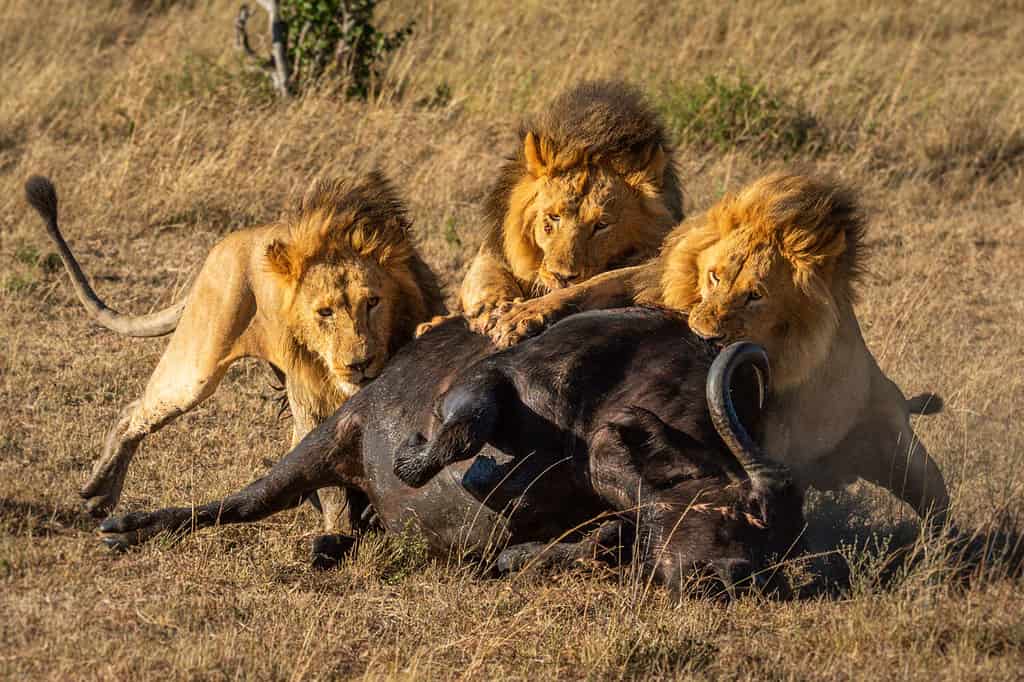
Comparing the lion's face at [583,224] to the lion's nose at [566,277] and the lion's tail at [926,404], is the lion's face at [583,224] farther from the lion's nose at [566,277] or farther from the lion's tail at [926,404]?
the lion's tail at [926,404]

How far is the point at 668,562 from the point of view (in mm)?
3670

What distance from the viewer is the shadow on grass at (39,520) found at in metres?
4.57

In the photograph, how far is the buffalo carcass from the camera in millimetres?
3627

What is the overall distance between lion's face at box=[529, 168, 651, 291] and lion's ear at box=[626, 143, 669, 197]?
0.09 ft

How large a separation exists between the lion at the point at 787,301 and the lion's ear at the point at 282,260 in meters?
0.67

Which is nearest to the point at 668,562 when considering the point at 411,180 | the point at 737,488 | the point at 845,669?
the point at 737,488

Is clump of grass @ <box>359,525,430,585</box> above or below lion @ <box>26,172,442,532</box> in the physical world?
below

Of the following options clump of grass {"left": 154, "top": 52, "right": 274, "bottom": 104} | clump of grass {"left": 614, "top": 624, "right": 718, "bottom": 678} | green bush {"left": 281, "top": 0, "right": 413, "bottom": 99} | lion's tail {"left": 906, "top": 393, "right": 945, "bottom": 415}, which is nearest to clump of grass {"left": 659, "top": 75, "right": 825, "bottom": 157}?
green bush {"left": 281, "top": 0, "right": 413, "bottom": 99}

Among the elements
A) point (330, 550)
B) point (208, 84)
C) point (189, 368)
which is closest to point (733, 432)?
point (330, 550)

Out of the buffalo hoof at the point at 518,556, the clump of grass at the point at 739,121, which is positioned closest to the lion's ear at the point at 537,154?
the buffalo hoof at the point at 518,556

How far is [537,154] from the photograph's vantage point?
4844mm

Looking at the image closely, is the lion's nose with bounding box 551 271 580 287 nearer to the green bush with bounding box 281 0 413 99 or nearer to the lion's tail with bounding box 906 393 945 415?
the lion's tail with bounding box 906 393 945 415

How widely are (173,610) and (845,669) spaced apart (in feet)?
5.46

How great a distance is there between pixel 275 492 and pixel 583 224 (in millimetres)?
1262
